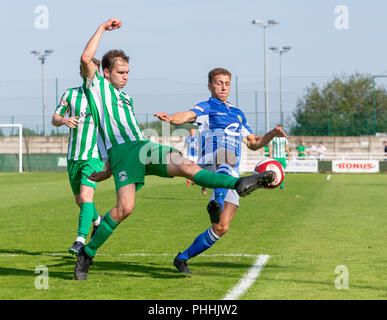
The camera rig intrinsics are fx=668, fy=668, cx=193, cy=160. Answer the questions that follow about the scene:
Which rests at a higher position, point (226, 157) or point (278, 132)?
point (278, 132)

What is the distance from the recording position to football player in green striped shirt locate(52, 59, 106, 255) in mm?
7875

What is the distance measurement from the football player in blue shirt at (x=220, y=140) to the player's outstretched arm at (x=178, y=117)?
0.01 m

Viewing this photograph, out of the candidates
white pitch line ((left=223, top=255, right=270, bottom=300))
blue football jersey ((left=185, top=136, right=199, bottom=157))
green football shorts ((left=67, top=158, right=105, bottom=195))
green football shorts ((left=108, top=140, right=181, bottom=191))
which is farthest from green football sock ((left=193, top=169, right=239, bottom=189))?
blue football jersey ((left=185, top=136, right=199, bottom=157))

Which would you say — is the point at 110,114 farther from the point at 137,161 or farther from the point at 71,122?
the point at 71,122

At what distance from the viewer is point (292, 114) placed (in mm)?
42281

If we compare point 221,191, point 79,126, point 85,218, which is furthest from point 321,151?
point 221,191

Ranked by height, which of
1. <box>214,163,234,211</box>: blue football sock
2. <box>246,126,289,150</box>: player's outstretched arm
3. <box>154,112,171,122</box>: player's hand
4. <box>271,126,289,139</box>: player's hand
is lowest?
<box>214,163,234,211</box>: blue football sock

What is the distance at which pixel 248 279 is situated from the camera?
20.4 ft

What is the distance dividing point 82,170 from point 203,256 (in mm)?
1769

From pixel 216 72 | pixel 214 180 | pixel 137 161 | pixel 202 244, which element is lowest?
pixel 202 244

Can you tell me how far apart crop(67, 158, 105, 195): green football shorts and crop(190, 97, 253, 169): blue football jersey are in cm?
159

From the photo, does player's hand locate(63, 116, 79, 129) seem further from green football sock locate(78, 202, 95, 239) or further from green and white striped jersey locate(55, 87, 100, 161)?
green football sock locate(78, 202, 95, 239)

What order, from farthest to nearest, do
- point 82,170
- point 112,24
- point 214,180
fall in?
point 82,170, point 112,24, point 214,180

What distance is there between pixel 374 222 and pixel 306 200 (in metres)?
5.13
